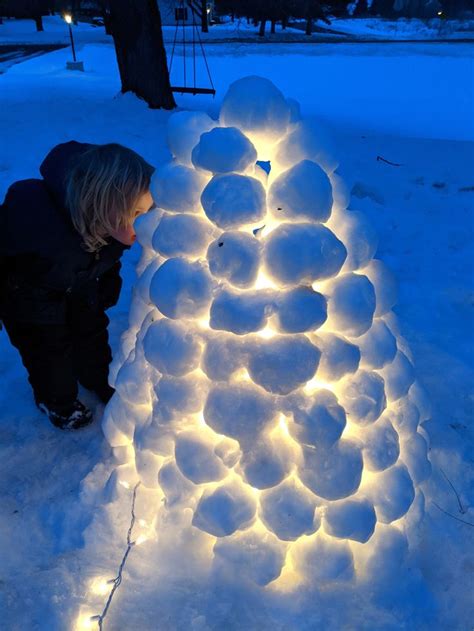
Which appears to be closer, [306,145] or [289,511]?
[306,145]

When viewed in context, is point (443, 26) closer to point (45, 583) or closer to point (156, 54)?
point (156, 54)

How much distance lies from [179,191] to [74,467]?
4.22ft

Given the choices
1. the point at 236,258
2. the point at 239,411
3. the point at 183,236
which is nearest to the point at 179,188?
the point at 183,236

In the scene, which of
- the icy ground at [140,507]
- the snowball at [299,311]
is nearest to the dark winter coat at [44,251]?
the icy ground at [140,507]

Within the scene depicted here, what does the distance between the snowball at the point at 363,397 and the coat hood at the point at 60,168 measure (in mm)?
1179

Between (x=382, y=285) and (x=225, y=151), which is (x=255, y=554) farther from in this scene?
(x=225, y=151)

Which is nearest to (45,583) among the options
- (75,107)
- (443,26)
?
(75,107)

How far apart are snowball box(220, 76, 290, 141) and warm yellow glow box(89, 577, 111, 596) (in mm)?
1489

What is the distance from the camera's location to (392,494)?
1562 millimetres

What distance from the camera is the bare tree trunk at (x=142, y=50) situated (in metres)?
6.50

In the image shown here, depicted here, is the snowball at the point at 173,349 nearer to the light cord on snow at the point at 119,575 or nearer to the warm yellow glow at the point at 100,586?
the light cord on snow at the point at 119,575

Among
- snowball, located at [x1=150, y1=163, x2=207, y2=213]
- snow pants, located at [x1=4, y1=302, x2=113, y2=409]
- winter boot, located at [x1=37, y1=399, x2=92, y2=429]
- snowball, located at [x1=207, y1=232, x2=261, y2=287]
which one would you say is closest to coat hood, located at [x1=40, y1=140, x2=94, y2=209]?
snowball, located at [x1=150, y1=163, x2=207, y2=213]

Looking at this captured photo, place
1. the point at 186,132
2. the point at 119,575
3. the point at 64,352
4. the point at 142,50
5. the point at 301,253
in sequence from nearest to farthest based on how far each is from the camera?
the point at 301,253
the point at 186,132
the point at 119,575
the point at 64,352
the point at 142,50

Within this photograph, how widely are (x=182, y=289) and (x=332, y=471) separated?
69cm
